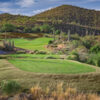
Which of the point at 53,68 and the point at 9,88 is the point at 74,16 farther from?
the point at 9,88

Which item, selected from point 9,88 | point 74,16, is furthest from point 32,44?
point 74,16

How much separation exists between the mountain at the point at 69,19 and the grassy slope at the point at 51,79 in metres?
61.4

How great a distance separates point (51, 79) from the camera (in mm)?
9945

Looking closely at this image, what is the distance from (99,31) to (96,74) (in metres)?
66.4

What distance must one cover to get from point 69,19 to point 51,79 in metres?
78.5

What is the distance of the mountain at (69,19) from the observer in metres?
74.1

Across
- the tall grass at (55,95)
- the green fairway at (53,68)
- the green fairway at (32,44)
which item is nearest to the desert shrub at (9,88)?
the tall grass at (55,95)

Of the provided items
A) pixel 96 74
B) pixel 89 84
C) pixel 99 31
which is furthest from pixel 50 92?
pixel 99 31

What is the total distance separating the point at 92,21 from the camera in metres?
86.0

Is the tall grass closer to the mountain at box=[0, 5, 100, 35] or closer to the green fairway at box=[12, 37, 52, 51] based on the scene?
the green fairway at box=[12, 37, 52, 51]

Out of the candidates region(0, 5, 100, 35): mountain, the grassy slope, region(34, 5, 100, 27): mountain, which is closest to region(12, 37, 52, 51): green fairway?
the grassy slope

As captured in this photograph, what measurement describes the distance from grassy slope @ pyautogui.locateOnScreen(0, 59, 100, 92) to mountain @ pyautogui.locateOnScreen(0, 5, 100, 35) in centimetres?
6135

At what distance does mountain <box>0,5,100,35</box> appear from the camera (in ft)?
243

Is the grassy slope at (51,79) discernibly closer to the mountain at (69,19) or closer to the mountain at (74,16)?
the mountain at (69,19)
